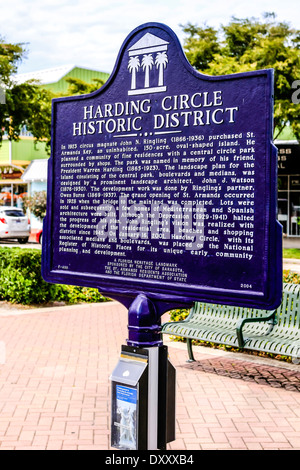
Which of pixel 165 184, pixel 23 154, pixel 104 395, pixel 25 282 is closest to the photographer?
pixel 165 184

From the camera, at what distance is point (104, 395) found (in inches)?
237

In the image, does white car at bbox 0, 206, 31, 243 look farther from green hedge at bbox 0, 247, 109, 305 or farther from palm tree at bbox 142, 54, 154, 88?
palm tree at bbox 142, 54, 154, 88

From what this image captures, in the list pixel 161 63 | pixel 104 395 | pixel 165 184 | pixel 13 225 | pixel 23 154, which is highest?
pixel 23 154

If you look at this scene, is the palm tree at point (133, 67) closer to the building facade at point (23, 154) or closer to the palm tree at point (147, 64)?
the palm tree at point (147, 64)

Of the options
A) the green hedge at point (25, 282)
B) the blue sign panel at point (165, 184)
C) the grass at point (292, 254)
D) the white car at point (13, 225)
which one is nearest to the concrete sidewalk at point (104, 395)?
the blue sign panel at point (165, 184)

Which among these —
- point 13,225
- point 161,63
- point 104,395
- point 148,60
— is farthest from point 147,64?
point 13,225

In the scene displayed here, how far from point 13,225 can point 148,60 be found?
2400cm

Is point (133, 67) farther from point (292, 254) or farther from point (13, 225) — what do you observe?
point (13, 225)

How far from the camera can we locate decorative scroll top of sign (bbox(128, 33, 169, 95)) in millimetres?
3898

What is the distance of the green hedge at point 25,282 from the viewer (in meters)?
10.8

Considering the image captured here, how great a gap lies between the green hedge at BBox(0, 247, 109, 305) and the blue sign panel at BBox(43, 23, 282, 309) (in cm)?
638

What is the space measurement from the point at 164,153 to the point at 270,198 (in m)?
0.81

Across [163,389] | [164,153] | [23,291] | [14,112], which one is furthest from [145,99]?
[14,112]

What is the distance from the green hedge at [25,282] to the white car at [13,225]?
639 inches
